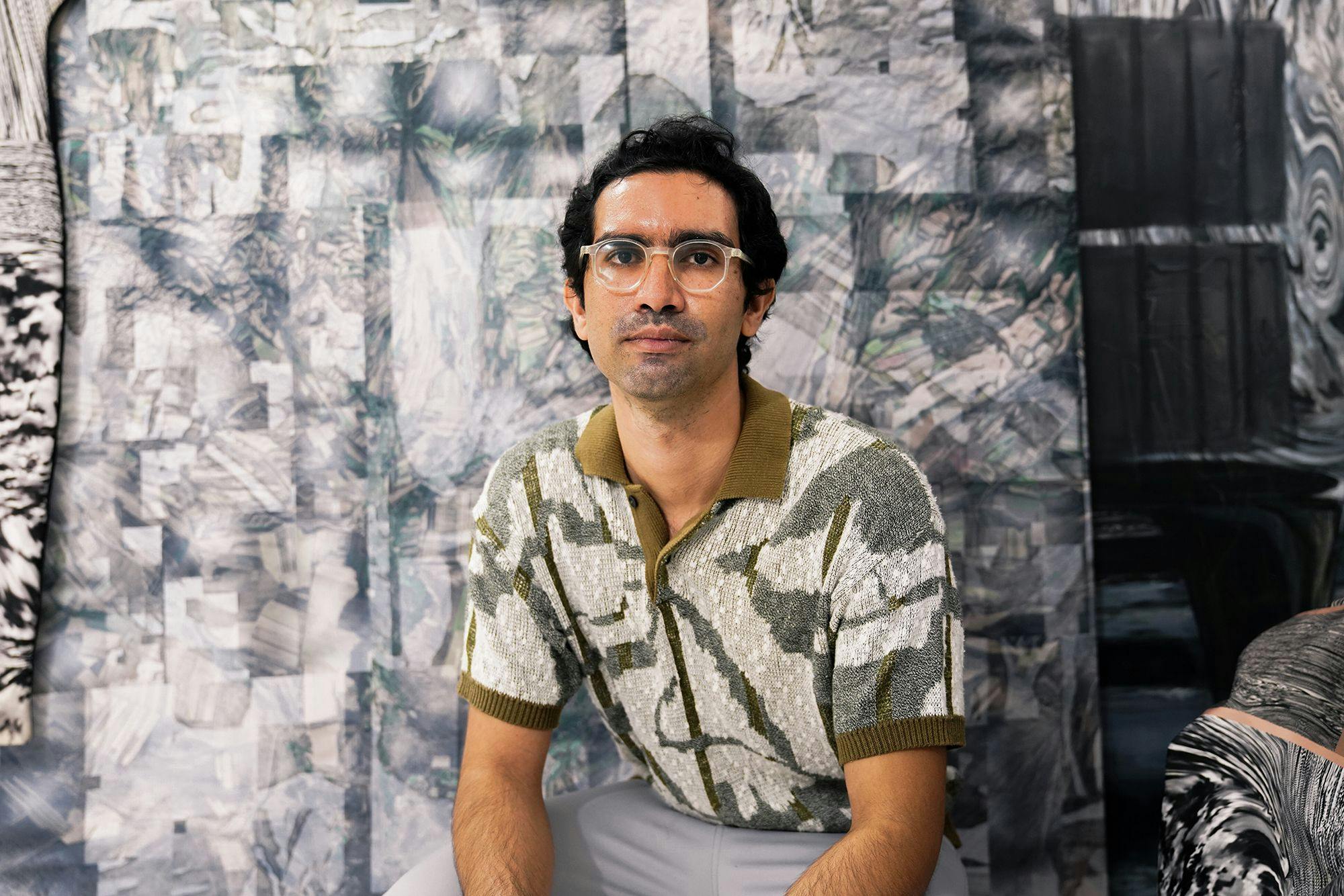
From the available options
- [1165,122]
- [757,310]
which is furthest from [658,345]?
[1165,122]

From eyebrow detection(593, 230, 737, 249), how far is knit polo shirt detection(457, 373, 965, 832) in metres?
0.24

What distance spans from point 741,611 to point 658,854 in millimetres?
435

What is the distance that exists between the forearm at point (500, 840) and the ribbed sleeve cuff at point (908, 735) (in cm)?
46

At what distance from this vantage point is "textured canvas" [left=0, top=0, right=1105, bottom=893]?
1729 mm

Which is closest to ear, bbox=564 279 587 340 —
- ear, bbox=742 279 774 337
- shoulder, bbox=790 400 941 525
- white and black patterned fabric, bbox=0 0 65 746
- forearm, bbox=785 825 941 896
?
ear, bbox=742 279 774 337

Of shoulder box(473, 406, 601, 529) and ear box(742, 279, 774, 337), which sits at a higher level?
ear box(742, 279, 774, 337)

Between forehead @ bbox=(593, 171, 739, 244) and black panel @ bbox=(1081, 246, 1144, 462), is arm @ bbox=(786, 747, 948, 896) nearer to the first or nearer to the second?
forehead @ bbox=(593, 171, 739, 244)

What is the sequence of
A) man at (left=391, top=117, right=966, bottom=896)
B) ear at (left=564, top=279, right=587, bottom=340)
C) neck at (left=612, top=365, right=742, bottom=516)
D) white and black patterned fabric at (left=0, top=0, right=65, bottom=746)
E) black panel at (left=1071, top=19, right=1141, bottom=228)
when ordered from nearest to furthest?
man at (left=391, top=117, right=966, bottom=896) → neck at (left=612, top=365, right=742, bottom=516) → ear at (left=564, top=279, right=587, bottom=340) → white and black patterned fabric at (left=0, top=0, right=65, bottom=746) → black panel at (left=1071, top=19, right=1141, bottom=228)

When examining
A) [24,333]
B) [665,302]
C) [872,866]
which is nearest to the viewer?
[872,866]

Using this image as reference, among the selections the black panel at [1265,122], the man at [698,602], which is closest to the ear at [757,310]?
the man at [698,602]

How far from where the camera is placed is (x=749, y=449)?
1.29 m

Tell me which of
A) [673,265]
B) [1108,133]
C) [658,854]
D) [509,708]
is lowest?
[658,854]

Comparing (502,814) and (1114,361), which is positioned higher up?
(1114,361)

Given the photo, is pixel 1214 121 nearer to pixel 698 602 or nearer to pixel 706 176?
pixel 706 176
